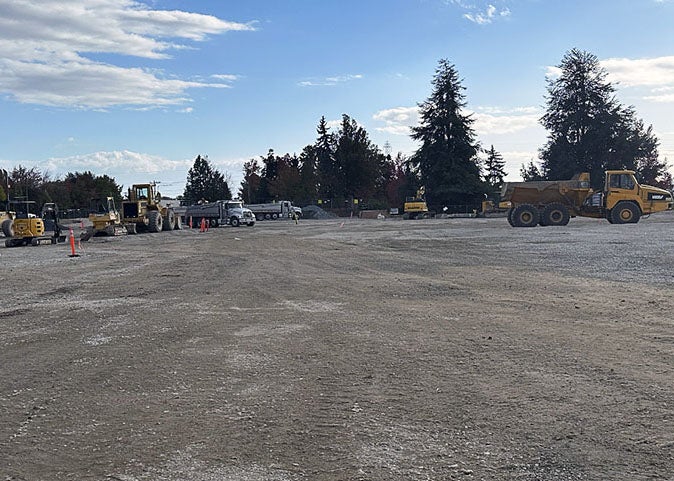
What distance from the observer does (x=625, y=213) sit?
36469 mm

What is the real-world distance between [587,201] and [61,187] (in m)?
83.7

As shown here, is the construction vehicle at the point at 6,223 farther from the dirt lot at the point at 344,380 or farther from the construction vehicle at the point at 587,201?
the construction vehicle at the point at 587,201

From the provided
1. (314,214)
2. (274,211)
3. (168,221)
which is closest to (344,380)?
(168,221)

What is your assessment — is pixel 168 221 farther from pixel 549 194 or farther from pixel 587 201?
pixel 587 201

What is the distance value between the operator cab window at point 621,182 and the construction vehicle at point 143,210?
91.9 ft

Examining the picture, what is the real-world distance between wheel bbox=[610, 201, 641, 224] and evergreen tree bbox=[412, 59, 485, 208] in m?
43.7

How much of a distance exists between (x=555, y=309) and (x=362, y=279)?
220 inches

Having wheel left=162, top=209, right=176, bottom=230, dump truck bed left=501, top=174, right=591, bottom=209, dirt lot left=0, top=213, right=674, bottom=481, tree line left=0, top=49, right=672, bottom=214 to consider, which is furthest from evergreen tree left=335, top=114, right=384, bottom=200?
dirt lot left=0, top=213, right=674, bottom=481

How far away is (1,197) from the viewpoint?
84875mm

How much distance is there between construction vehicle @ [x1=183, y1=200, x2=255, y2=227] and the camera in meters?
58.0

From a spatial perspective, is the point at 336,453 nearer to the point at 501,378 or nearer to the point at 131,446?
the point at 131,446

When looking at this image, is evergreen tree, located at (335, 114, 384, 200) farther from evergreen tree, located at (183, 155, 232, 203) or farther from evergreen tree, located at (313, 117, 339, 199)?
evergreen tree, located at (183, 155, 232, 203)

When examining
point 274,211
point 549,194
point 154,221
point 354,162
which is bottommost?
point 154,221

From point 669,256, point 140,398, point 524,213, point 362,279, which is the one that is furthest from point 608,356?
point 524,213
